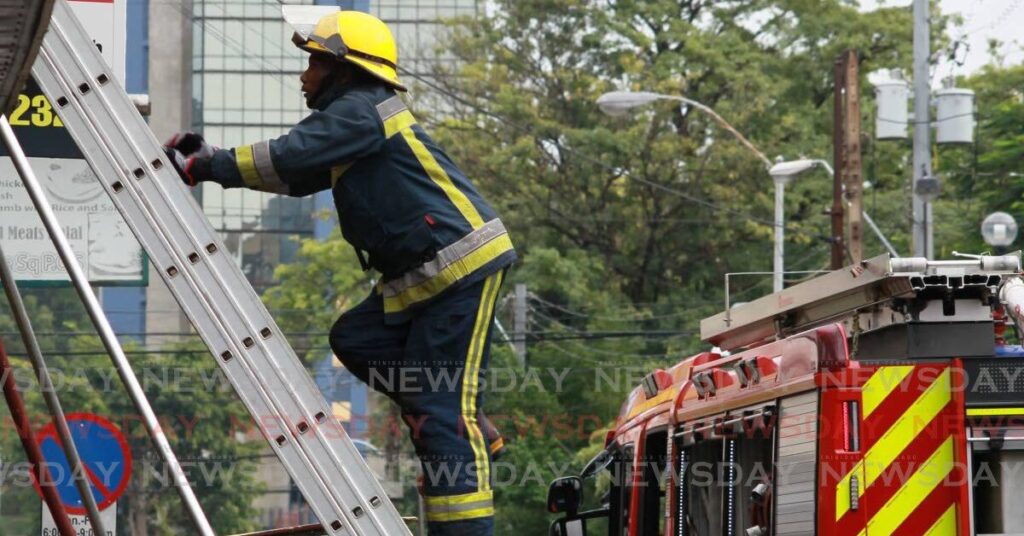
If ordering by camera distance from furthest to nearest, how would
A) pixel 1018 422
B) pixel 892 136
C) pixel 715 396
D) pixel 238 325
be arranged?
1. pixel 892 136
2. pixel 715 396
3. pixel 1018 422
4. pixel 238 325

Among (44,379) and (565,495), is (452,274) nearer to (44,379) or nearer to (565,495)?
(44,379)

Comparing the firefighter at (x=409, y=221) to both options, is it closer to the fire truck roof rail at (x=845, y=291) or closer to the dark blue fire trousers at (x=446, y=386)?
the dark blue fire trousers at (x=446, y=386)

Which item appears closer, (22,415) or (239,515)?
(22,415)

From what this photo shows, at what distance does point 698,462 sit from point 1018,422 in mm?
1823

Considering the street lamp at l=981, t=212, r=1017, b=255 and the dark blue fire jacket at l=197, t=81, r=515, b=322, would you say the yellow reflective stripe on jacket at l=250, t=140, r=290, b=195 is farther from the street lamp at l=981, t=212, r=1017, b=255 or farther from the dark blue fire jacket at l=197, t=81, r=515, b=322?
the street lamp at l=981, t=212, r=1017, b=255

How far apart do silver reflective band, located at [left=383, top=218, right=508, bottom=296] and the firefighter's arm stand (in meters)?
0.35

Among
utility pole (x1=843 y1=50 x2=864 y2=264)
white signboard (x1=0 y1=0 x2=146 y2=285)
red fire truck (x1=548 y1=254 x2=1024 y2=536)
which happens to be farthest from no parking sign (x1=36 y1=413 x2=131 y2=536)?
utility pole (x1=843 y1=50 x2=864 y2=264)

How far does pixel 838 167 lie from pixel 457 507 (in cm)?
2124

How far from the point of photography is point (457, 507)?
15.2 ft

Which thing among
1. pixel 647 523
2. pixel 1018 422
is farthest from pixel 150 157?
pixel 647 523

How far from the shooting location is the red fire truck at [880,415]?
5.96m

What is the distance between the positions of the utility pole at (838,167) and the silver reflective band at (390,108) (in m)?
19.5

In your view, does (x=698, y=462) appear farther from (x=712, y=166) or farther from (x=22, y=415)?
(x=712, y=166)

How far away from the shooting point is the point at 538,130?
37250 millimetres
